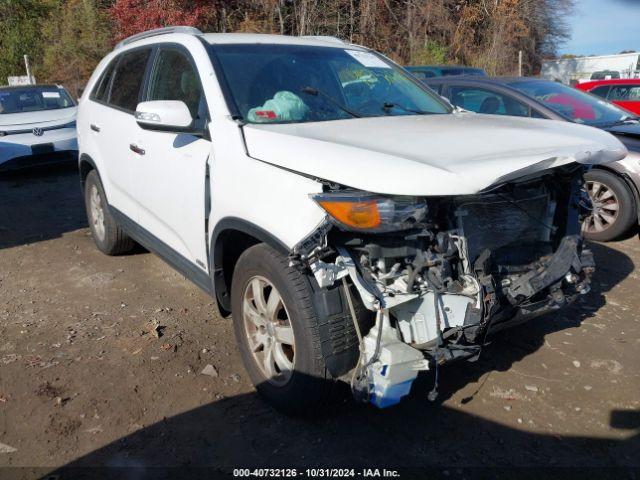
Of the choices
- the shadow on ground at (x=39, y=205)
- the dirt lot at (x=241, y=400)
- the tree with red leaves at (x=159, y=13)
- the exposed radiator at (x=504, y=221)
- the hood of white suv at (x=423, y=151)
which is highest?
the tree with red leaves at (x=159, y=13)

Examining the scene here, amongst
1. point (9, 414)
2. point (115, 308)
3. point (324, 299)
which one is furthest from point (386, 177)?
point (115, 308)

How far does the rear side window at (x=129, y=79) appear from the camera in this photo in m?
4.13

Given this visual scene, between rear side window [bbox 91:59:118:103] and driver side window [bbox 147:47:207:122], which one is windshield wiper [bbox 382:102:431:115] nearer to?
driver side window [bbox 147:47:207:122]

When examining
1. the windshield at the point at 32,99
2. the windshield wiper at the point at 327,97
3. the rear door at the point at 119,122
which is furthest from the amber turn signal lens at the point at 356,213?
the windshield at the point at 32,99

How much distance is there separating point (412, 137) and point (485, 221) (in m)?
0.55

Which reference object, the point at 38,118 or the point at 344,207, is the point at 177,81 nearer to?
the point at 344,207

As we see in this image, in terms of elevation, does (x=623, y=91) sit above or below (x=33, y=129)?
above

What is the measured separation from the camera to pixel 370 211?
2314 millimetres

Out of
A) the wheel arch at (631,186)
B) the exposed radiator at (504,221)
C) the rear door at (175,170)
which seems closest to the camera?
the exposed radiator at (504,221)

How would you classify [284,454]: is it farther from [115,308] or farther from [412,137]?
[115,308]

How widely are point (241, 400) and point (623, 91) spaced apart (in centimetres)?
1116

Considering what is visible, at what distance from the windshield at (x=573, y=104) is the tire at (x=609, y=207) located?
0.83 meters

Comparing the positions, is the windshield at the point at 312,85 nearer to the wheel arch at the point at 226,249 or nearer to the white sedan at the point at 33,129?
the wheel arch at the point at 226,249

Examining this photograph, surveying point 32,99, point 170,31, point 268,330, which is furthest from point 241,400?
point 32,99
